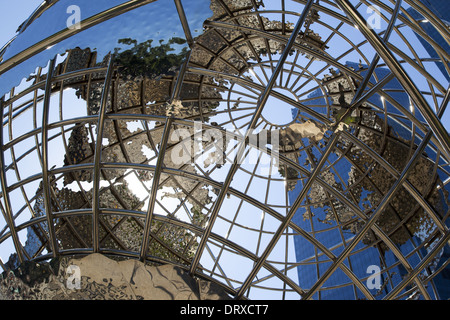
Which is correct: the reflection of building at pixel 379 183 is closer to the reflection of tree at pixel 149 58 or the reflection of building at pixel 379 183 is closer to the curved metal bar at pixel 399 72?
the reflection of tree at pixel 149 58

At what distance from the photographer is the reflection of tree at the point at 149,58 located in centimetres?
1330

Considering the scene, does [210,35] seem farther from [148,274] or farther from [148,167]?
[148,274]

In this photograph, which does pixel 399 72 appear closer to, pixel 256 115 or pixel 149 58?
pixel 256 115

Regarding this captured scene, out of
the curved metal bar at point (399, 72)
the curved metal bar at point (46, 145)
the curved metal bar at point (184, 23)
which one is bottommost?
the curved metal bar at point (399, 72)

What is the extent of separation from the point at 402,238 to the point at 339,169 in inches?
284

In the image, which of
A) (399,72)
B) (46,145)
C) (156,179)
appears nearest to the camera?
(399,72)

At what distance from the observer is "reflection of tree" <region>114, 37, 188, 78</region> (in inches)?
524

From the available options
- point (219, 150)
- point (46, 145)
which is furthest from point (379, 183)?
point (46, 145)

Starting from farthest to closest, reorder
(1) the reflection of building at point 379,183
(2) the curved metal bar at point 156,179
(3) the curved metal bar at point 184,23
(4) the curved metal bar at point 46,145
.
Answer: (1) the reflection of building at point 379,183 → (2) the curved metal bar at point 156,179 → (4) the curved metal bar at point 46,145 → (3) the curved metal bar at point 184,23

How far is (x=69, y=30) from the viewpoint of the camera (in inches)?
457

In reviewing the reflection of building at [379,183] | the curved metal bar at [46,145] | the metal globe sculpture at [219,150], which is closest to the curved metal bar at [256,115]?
the metal globe sculpture at [219,150]

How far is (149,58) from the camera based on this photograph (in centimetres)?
1398

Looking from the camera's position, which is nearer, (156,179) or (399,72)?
(399,72)

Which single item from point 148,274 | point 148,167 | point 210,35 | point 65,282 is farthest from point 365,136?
point 65,282
